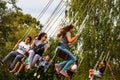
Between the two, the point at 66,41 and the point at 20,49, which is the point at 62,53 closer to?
the point at 66,41

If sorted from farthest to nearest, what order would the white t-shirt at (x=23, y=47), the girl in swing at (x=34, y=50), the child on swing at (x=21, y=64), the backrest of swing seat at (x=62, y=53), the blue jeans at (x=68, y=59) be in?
the child on swing at (x=21, y=64), the white t-shirt at (x=23, y=47), the girl in swing at (x=34, y=50), the backrest of swing seat at (x=62, y=53), the blue jeans at (x=68, y=59)

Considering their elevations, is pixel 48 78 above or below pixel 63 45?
above

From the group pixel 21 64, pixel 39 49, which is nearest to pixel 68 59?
pixel 39 49

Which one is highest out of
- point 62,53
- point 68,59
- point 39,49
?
point 39,49

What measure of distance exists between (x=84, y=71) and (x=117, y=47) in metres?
3.02

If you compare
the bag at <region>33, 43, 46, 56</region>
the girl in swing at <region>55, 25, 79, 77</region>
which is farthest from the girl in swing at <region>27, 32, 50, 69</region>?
the girl in swing at <region>55, 25, 79, 77</region>

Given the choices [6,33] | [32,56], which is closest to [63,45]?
[32,56]

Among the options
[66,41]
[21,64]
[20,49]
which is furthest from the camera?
[21,64]

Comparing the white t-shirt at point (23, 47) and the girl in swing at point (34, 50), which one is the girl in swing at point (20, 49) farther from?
the girl in swing at point (34, 50)

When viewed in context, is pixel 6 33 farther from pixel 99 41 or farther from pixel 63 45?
pixel 63 45

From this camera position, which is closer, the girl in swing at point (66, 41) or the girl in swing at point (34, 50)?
the girl in swing at point (66, 41)

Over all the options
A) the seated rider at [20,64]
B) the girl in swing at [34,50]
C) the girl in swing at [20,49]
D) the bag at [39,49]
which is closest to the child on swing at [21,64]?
the seated rider at [20,64]

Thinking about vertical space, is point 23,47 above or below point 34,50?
above

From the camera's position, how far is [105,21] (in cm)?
3144
